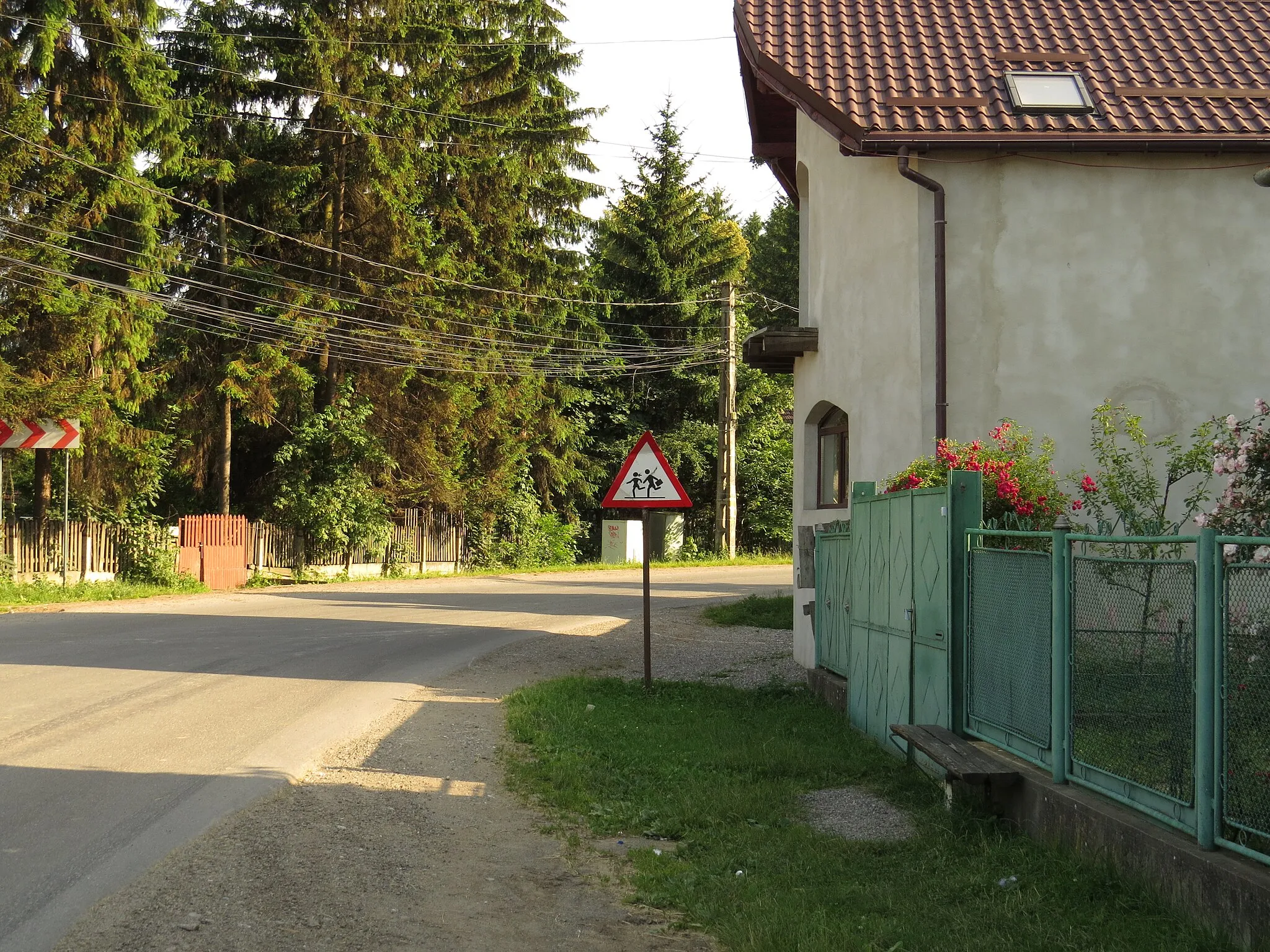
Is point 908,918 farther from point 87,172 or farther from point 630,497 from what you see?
point 87,172

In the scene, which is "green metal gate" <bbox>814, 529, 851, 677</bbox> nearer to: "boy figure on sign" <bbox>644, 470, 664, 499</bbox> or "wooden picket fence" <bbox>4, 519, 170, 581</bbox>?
"boy figure on sign" <bbox>644, 470, 664, 499</bbox>

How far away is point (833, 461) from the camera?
51.4 feet

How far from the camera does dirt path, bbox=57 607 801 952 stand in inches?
208

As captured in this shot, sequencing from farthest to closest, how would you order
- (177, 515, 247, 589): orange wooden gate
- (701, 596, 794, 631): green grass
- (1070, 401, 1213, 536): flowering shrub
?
1. (177, 515, 247, 589): orange wooden gate
2. (701, 596, 794, 631): green grass
3. (1070, 401, 1213, 536): flowering shrub

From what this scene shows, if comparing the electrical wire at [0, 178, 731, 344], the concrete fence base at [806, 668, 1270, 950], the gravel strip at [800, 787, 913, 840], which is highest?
the electrical wire at [0, 178, 731, 344]

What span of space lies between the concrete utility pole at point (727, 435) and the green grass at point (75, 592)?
19092 millimetres

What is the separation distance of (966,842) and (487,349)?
1177 inches

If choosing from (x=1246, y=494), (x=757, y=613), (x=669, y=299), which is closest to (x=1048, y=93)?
(x=1246, y=494)

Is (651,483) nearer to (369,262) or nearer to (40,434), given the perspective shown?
(40,434)

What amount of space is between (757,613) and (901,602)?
1322cm

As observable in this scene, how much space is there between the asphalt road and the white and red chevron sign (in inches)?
141

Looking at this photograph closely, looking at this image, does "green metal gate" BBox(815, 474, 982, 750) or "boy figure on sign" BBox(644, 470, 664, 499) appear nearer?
"green metal gate" BBox(815, 474, 982, 750)

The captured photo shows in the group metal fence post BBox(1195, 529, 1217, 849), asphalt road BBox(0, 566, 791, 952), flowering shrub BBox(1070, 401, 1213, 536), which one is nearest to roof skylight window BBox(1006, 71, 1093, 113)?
flowering shrub BBox(1070, 401, 1213, 536)

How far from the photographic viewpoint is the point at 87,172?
2552 cm
